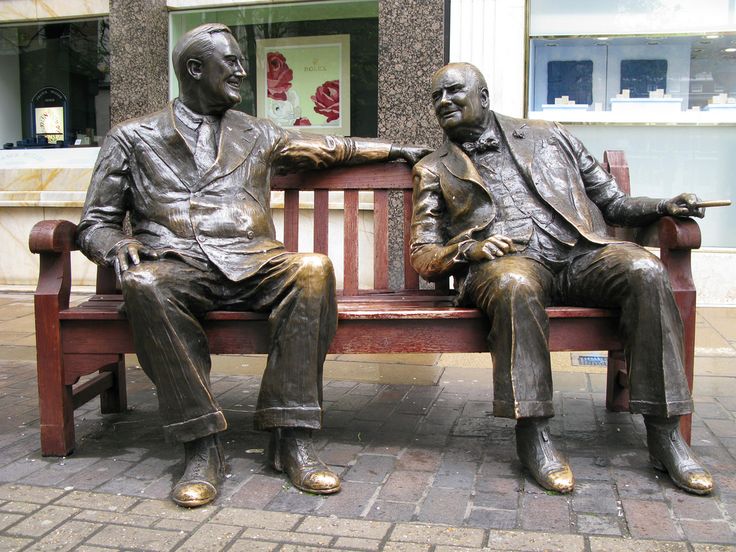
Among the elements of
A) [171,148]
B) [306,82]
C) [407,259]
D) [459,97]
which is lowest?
[407,259]

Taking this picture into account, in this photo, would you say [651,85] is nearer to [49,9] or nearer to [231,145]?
[231,145]

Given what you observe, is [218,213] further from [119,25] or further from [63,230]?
[119,25]

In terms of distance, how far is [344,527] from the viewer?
2.69 meters

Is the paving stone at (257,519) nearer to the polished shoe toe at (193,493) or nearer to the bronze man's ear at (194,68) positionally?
the polished shoe toe at (193,493)

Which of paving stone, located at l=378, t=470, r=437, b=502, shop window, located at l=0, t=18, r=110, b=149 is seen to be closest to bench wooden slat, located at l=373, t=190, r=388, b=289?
paving stone, located at l=378, t=470, r=437, b=502

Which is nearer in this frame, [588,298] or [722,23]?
[588,298]

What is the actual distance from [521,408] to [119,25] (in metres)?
6.18

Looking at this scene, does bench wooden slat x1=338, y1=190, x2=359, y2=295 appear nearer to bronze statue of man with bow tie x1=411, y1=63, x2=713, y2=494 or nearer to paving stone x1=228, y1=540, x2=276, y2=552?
bronze statue of man with bow tie x1=411, y1=63, x2=713, y2=494

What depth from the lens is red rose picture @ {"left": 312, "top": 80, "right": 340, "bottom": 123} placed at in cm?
800

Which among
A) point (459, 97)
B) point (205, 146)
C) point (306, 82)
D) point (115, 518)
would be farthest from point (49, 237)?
point (306, 82)

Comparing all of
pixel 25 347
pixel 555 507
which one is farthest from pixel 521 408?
pixel 25 347

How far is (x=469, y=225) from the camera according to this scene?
3.72 m

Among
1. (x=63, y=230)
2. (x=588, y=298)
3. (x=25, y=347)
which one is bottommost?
(x=25, y=347)

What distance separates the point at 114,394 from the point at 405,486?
174cm
